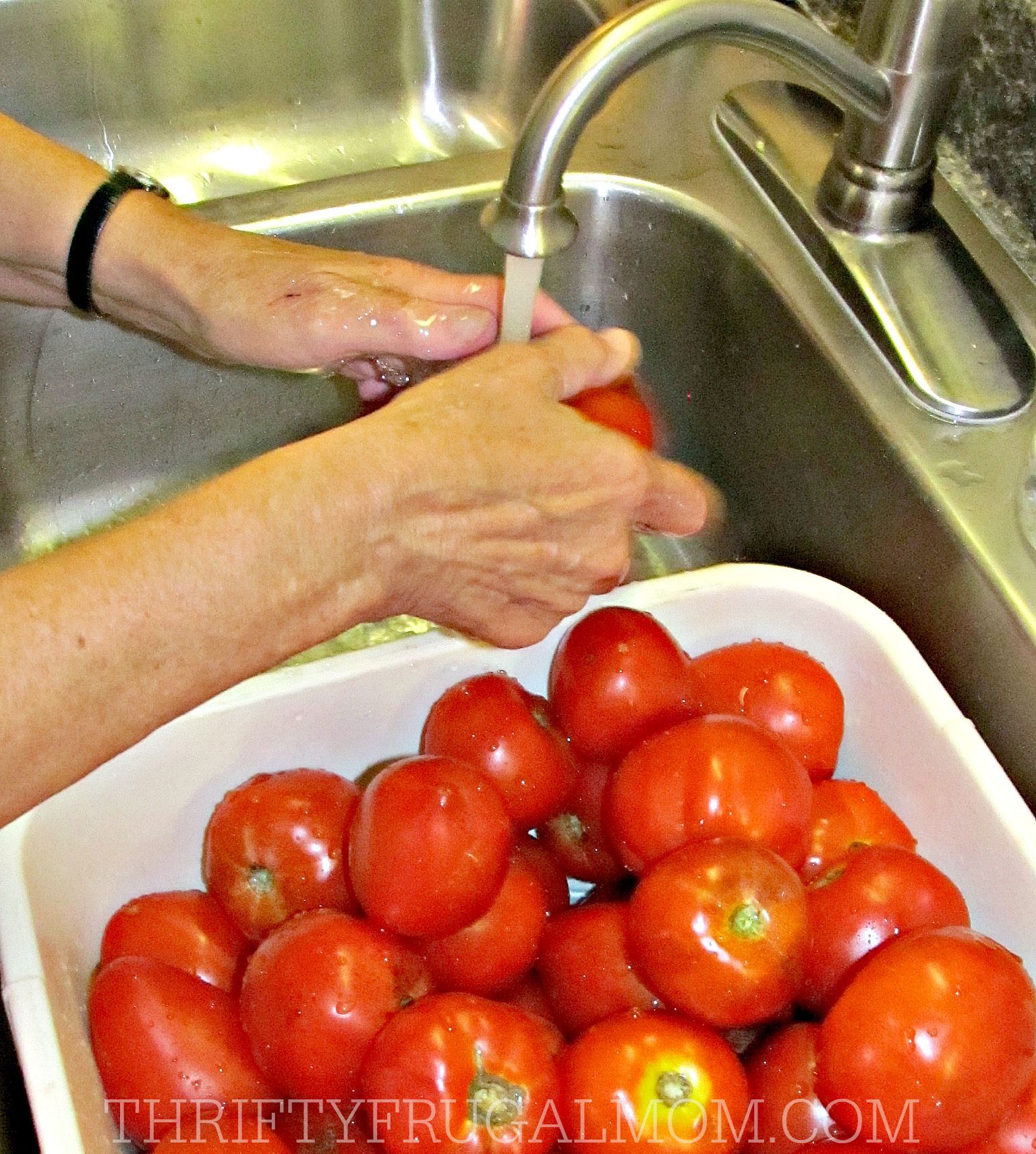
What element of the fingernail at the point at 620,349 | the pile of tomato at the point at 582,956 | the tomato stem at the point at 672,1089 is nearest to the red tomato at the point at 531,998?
the pile of tomato at the point at 582,956

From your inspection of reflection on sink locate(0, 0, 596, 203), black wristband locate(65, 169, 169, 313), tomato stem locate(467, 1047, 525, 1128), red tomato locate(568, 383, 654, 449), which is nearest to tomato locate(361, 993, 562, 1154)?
tomato stem locate(467, 1047, 525, 1128)

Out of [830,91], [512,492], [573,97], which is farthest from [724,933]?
[830,91]

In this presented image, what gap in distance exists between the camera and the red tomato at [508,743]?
65cm

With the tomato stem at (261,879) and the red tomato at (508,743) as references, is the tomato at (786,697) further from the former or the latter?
the tomato stem at (261,879)

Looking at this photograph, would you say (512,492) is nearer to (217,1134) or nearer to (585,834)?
(585,834)

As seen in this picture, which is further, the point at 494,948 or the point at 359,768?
the point at 359,768

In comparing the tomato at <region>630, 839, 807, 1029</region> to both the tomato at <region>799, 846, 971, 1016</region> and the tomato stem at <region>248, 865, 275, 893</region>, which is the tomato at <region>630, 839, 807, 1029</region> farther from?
the tomato stem at <region>248, 865, 275, 893</region>

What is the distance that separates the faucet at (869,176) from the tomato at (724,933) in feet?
0.99

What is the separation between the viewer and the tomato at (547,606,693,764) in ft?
2.17

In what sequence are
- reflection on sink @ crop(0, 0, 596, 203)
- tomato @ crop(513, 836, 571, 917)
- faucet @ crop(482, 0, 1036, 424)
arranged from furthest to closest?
1. reflection on sink @ crop(0, 0, 596, 203)
2. tomato @ crop(513, 836, 571, 917)
3. faucet @ crop(482, 0, 1036, 424)

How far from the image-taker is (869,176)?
802 millimetres

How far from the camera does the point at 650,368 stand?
989mm

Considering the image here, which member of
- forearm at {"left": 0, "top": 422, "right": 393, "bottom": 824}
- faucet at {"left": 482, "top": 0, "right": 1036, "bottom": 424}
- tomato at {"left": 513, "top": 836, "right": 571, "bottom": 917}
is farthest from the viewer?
tomato at {"left": 513, "top": 836, "right": 571, "bottom": 917}

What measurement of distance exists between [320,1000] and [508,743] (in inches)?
6.4
